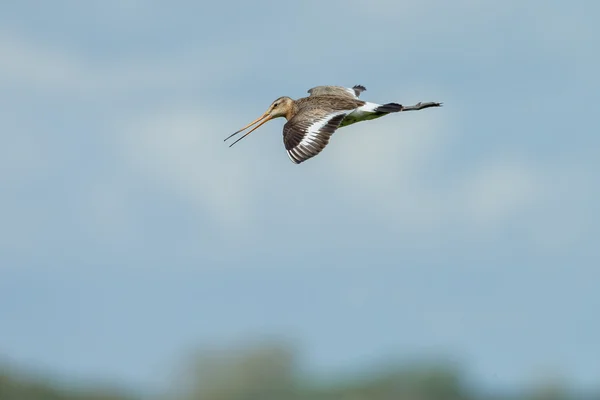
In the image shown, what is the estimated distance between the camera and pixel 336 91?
25.4m

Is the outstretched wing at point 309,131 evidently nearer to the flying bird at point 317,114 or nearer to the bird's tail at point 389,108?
the flying bird at point 317,114

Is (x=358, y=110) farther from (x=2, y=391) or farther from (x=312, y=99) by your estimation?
(x=2, y=391)

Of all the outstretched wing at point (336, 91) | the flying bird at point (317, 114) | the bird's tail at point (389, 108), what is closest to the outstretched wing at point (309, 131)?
the flying bird at point (317, 114)

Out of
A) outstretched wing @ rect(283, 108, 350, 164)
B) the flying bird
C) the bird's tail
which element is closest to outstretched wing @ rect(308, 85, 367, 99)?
the flying bird

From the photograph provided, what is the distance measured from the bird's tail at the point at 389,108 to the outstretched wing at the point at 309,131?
492 millimetres

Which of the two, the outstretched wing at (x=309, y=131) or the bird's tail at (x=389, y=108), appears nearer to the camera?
the outstretched wing at (x=309, y=131)

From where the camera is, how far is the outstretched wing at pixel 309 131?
70.2 ft

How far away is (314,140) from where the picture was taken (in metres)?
21.7

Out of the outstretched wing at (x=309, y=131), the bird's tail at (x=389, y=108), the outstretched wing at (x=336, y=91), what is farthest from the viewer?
the outstretched wing at (x=336, y=91)

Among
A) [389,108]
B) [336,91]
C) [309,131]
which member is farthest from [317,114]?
[336,91]

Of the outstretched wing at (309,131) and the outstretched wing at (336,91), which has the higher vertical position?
the outstretched wing at (336,91)

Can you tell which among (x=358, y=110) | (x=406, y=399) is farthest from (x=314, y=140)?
(x=406, y=399)

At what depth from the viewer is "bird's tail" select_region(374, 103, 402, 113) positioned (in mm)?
22922

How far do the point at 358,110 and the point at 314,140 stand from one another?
1.60 meters
